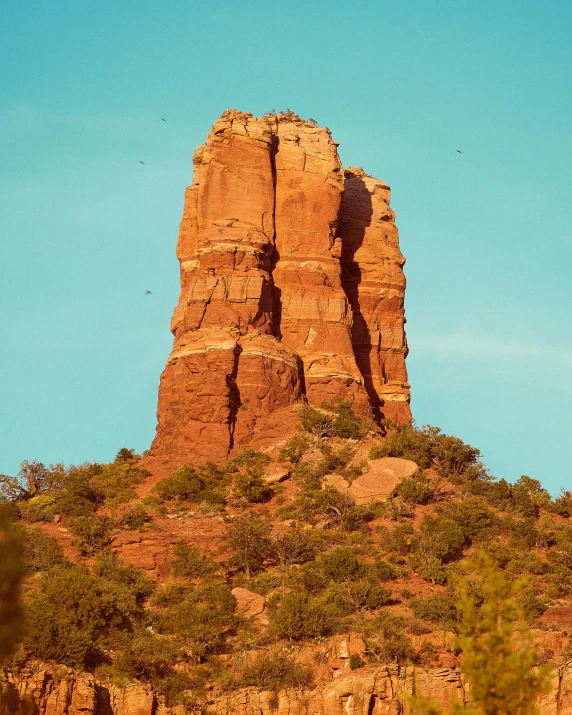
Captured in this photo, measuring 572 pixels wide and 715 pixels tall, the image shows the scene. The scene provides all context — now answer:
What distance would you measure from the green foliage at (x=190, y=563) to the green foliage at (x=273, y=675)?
28.7 ft

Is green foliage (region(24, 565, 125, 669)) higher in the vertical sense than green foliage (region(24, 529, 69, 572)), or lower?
lower

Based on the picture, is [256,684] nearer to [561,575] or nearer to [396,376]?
[561,575]

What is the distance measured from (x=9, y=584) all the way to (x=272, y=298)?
4537 centimetres

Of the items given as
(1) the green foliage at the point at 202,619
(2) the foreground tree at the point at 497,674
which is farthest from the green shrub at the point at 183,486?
(2) the foreground tree at the point at 497,674

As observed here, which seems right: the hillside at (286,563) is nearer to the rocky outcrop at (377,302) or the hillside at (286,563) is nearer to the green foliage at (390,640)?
the green foliage at (390,640)

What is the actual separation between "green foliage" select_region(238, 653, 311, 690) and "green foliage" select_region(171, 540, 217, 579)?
28.7 ft

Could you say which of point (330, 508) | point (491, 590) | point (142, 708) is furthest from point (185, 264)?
point (491, 590)

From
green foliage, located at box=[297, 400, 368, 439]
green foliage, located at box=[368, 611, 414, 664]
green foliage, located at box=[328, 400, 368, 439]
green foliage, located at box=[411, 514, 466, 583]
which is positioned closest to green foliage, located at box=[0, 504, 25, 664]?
green foliage, located at box=[368, 611, 414, 664]

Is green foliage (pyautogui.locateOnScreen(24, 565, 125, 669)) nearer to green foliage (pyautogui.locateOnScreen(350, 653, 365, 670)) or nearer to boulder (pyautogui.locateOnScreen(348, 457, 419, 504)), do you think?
green foliage (pyautogui.locateOnScreen(350, 653, 365, 670))

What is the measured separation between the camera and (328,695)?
125ft

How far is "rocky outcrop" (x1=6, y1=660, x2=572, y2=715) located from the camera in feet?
122

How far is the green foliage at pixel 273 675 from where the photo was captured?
1526 inches

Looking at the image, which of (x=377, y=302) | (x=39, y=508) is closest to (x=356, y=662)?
(x=39, y=508)

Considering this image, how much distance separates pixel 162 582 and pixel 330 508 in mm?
9082
